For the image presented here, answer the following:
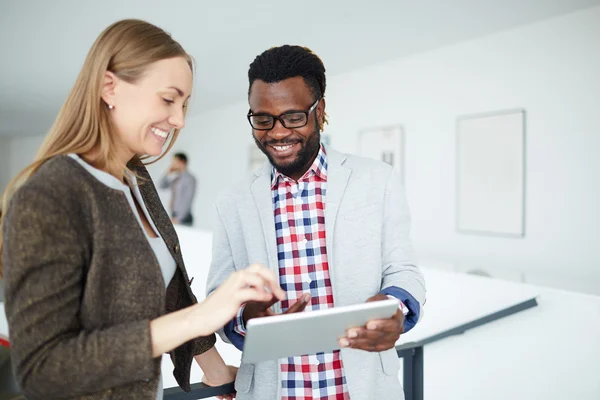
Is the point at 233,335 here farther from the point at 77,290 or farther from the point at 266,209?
the point at 77,290

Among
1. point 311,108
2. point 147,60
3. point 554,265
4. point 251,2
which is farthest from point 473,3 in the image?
point 147,60

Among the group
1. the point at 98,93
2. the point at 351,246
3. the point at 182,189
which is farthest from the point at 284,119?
the point at 182,189

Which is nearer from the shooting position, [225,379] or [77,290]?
[77,290]

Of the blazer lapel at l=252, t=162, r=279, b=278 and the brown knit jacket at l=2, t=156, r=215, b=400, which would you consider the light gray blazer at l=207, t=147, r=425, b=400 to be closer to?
the blazer lapel at l=252, t=162, r=279, b=278

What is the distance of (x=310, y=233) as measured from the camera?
1255 mm

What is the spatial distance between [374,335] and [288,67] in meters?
0.71

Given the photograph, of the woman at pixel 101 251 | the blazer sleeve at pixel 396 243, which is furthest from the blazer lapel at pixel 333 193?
the woman at pixel 101 251

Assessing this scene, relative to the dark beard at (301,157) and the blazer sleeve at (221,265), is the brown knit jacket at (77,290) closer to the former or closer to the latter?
the blazer sleeve at (221,265)

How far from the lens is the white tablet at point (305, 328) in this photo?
787 millimetres

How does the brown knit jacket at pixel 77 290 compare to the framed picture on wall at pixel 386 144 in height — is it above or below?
below

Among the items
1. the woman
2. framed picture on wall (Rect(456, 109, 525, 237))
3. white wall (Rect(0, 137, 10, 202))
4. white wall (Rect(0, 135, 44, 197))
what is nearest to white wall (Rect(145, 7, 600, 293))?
framed picture on wall (Rect(456, 109, 525, 237))

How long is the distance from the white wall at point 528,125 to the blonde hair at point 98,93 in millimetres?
3786

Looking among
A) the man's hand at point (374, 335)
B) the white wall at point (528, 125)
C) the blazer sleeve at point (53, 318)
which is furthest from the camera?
the white wall at point (528, 125)

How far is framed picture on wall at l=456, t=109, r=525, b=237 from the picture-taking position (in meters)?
A: 4.15
